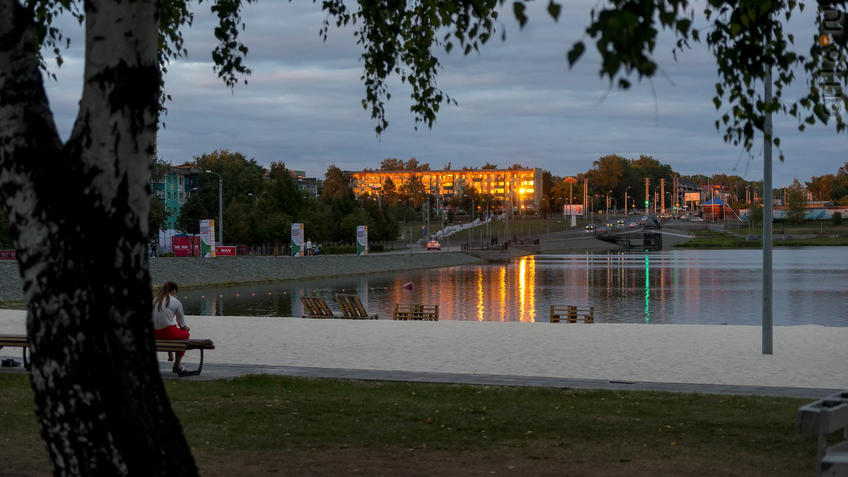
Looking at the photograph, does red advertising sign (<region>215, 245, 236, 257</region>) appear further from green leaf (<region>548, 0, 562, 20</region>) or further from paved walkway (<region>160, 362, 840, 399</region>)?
green leaf (<region>548, 0, 562, 20</region>)

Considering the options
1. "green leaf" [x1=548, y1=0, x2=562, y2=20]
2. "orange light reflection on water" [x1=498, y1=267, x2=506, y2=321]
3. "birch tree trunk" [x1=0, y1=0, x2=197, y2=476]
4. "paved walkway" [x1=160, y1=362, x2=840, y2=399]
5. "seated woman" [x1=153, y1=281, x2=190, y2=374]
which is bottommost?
"orange light reflection on water" [x1=498, y1=267, x2=506, y2=321]

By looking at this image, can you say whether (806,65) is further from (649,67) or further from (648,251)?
(648,251)

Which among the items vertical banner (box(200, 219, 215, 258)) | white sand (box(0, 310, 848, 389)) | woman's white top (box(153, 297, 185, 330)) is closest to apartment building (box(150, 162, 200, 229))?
vertical banner (box(200, 219, 215, 258))

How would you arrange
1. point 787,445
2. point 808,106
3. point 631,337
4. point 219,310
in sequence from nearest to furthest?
point 808,106 → point 787,445 → point 631,337 → point 219,310

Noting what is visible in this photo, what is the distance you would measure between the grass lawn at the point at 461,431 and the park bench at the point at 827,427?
828 millimetres

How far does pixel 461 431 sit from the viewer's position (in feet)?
31.5

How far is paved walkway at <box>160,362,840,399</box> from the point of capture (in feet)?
40.8

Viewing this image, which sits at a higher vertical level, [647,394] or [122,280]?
[122,280]

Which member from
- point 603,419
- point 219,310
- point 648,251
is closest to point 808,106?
point 603,419

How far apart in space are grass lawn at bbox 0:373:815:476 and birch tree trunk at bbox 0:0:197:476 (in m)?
2.95

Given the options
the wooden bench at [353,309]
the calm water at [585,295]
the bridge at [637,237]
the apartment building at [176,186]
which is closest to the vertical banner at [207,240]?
the calm water at [585,295]

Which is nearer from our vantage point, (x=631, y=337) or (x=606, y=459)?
(x=606, y=459)

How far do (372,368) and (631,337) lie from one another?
7.88 metres

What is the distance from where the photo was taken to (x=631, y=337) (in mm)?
21250
